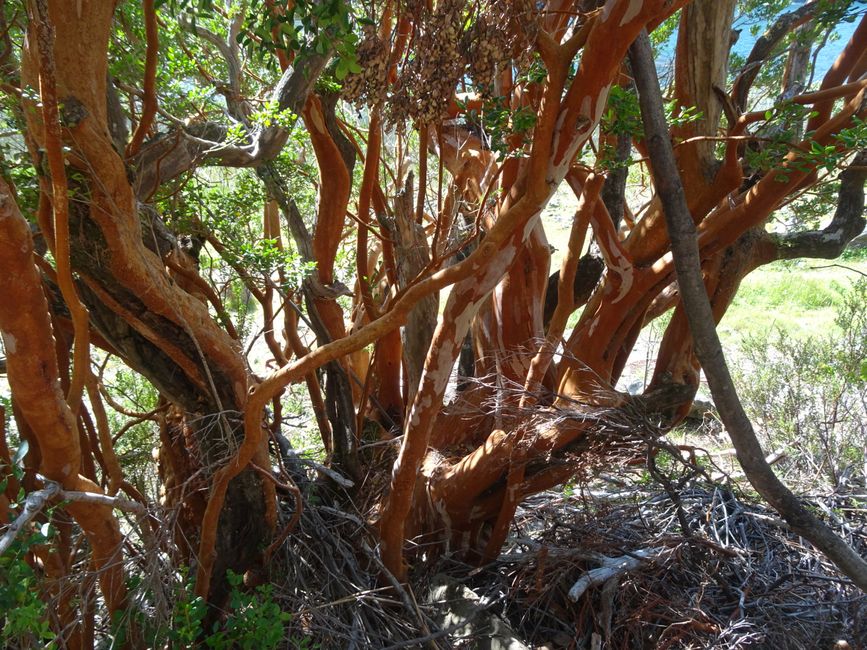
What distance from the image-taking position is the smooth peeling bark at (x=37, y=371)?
1829 millimetres

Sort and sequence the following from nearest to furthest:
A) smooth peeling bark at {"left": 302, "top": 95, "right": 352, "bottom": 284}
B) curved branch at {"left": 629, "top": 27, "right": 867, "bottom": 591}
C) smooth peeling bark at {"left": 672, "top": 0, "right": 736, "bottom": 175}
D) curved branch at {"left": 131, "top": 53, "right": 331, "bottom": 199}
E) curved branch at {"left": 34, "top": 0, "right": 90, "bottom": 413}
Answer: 1. curved branch at {"left": 34, "top": 0, "right": 90, "bottom": 413}
2. curved branch at {"left": 629, "top": 27, "right": 867, "bottom": 591}
3. curved branch at {"left": 131, "top": 53, "right": 331, "bottom": 199}
4. smooth peeling bark at {"left": 672, "top": 0, "right": 736, "bottom": 175}
5. smooth peeling bark at {"left": 302, "top": 95, "right": 352, "bottom": 284}

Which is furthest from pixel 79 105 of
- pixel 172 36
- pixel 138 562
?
pixel 172 36

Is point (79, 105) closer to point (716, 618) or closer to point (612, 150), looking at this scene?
point (612, 150)

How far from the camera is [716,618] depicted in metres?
3.11

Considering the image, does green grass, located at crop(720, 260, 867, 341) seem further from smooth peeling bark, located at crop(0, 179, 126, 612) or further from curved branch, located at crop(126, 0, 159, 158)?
smooth peeling bark, located at crop(0, 179, 126, 612)

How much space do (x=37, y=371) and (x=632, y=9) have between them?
2.46 metres

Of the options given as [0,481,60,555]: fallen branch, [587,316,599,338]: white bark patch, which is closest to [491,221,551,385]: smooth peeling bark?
[587,316,599,338]: white bark patch

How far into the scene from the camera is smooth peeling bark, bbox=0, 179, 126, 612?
6.00 ft

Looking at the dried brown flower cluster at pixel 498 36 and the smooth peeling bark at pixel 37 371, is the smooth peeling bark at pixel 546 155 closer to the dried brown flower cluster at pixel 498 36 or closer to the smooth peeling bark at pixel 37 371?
the dried brown flower cluster at pixel 498 36

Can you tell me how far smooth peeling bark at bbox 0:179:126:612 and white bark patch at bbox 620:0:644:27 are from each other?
2163 mm

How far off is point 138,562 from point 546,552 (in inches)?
82.9

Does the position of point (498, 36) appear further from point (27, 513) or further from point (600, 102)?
point (27, 513)

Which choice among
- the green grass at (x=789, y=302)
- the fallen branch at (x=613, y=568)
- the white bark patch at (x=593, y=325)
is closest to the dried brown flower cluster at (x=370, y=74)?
the white bark patch at (x=593, y=325)

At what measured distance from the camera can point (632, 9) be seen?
7.28 ft
